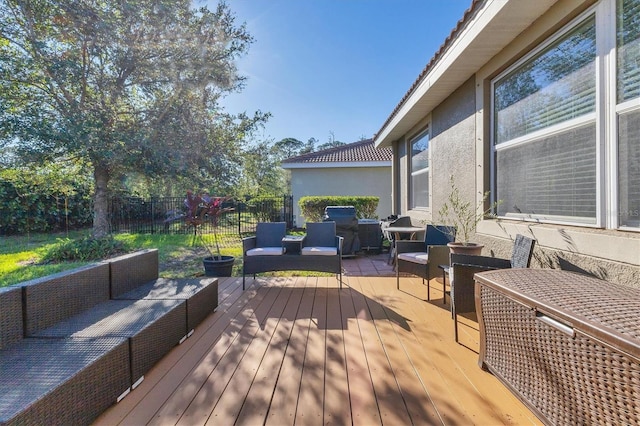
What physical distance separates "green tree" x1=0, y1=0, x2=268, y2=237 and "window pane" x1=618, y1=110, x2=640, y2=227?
28.4 ft

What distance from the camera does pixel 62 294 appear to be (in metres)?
2.35

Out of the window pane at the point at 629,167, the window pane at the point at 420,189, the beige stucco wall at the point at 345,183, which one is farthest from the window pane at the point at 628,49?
the beige stucco wall at the point at 345,183

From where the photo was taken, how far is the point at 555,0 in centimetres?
274

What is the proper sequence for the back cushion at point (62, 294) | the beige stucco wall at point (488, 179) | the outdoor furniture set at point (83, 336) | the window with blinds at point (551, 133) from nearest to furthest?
the outdoor furniture set at point (83, 336)
the back cushion at point (62, 294)
the beige stucco wall at point (488, 179)
the window with blinds at point (551, 133)

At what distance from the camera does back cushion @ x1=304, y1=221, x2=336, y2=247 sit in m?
5.00

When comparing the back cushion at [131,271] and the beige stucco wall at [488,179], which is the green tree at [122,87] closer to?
the back cushion at [131,271]

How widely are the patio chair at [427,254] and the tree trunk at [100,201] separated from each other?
27.1 feet

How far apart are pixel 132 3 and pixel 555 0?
8473mm

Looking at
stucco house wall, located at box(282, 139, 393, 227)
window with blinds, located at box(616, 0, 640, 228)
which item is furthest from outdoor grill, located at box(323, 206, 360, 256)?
stucco house wall, located at box(282, 139, 393, 227)

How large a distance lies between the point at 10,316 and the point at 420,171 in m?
7.07

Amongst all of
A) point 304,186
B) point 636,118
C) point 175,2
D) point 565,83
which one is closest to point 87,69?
point 175,2

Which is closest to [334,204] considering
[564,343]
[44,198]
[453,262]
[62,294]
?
[453,262]

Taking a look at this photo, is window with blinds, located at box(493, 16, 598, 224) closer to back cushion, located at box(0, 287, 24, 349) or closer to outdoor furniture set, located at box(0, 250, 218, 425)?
outdoor furniture set, located at box(0, 250, 218, 425)

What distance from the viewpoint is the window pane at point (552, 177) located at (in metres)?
2.63
